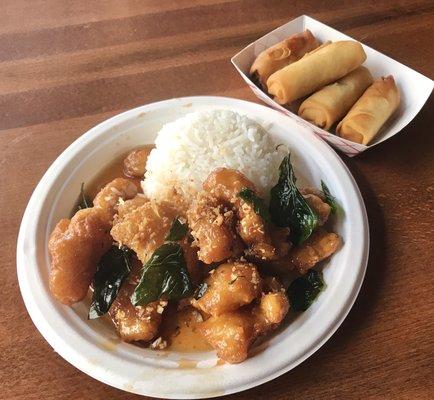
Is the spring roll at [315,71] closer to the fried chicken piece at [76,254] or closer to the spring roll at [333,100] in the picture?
the spring roll at [333,100]

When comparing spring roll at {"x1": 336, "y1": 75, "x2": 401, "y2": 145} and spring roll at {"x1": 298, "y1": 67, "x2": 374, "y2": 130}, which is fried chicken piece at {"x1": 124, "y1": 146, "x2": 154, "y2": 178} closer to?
spring roll at {"x1": 298, "y1": 67, "x2": 374, "y2": 130}

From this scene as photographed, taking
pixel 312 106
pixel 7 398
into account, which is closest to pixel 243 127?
pixel 312 106

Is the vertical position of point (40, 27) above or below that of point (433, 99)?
above

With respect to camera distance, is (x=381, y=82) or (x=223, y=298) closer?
(x=223, y=298)

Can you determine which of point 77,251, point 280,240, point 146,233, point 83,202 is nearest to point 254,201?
point 280,240

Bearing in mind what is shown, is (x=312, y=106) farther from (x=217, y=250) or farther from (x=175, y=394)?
(x=175, y=394)

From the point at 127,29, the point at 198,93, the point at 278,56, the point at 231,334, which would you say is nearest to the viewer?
the point at 231,334

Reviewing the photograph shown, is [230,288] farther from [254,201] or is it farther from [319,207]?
[319,207]
